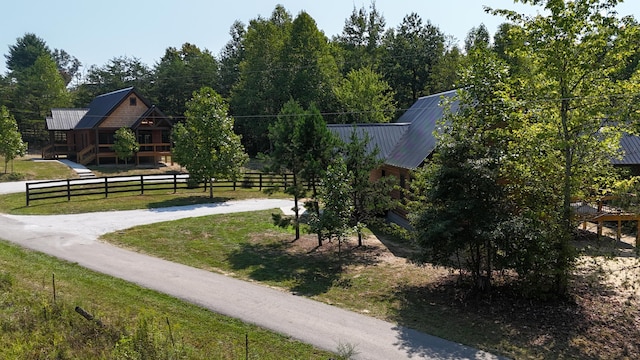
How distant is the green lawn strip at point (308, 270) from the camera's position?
11.1 m

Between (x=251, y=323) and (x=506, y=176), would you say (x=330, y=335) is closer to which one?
(x=251, y=323)

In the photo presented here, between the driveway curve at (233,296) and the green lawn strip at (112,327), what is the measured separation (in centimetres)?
63

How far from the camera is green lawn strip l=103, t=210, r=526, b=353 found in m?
11.1

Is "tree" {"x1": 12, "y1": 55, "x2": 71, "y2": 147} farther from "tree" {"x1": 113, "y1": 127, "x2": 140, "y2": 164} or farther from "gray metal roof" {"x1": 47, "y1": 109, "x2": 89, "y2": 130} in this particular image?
"tree" {"x1": 113, "y1": 127, "x2": 140, "y2": 164}

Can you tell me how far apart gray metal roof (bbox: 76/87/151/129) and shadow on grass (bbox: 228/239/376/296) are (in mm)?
31365

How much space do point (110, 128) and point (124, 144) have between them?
476 cm

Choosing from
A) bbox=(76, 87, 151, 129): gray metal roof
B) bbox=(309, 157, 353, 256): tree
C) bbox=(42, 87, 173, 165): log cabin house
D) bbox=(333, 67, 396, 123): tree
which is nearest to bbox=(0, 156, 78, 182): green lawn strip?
bbox=(42, 87, 173, 165): log cabin house

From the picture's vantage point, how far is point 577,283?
13.4 metres

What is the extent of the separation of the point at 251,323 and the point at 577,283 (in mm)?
9490

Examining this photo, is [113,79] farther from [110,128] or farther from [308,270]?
[308,270]

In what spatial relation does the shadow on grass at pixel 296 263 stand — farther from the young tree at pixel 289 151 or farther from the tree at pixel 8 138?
the tree at pixel 8 138

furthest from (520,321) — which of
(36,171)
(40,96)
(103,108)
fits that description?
(40,96)

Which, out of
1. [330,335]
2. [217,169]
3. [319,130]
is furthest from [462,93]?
[217,169]

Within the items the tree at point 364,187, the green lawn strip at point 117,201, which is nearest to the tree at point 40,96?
the green lawn strip at point 117,201
